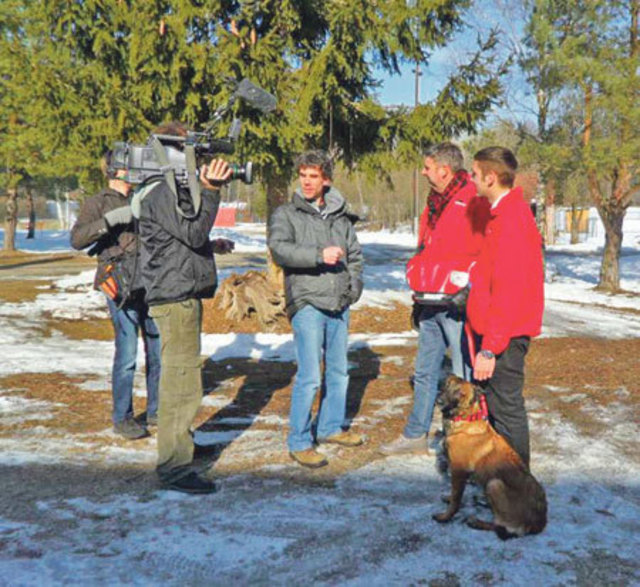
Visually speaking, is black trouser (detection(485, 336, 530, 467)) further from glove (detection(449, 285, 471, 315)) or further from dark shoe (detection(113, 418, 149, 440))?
dark shoe (detection(113, 418, 149, 440))

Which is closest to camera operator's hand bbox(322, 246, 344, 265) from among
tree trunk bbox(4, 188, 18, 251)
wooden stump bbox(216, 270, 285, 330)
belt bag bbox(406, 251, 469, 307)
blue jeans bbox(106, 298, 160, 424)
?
belt bag bbox(406, 251, 469, 307)

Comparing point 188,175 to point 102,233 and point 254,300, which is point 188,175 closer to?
point 102,233

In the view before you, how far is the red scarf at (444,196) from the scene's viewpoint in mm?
4098

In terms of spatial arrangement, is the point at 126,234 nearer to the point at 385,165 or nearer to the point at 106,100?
the point at 106,100

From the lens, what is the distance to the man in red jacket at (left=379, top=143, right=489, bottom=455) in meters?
3.95

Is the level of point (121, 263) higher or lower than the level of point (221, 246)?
lower

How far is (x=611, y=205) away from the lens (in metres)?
16.6

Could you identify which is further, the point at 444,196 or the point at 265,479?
the point at 444,196

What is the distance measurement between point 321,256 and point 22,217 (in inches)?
2970

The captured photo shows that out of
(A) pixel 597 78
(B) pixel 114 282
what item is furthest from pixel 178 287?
(A) pixel 597 78

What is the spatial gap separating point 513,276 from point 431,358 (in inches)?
50.1

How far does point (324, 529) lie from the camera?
10.5ft

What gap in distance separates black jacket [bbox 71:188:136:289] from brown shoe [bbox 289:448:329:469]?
6.17 ft

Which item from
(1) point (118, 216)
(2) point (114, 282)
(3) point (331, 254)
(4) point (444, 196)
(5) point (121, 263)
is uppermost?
(4) point (444, 196)
